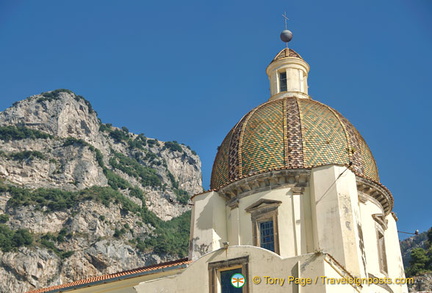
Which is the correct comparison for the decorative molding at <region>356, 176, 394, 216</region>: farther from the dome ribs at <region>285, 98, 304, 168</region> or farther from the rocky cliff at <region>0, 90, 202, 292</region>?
the rocky cliff at <region>0, 90, 202, 292</region>

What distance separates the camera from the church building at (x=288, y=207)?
21531mm

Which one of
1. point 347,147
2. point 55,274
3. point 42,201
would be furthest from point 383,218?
point 42,201

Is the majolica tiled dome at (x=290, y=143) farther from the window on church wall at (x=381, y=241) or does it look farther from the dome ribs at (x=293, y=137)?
the window on church wall at (x=381, y=241)

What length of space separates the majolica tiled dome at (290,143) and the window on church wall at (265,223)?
4.91 feet

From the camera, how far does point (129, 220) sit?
9525 cm

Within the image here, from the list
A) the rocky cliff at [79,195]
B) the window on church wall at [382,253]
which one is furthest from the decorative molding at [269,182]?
the rocky cliff at [79,195]

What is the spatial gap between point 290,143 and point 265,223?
3532 mm

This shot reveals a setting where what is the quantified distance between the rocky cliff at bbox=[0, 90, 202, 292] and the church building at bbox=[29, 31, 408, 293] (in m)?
53.4

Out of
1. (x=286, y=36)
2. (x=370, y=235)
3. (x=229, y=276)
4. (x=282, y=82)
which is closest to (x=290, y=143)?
(x=370, y=235)

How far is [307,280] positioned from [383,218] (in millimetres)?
9289

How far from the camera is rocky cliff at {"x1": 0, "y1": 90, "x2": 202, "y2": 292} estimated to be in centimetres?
7875

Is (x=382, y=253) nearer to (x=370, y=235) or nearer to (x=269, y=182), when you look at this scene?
(x=370, y=235)

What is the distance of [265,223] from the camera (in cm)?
2459

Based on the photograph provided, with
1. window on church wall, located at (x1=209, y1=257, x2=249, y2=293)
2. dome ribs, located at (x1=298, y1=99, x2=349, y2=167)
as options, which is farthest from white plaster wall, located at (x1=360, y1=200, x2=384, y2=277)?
window on church wall, located at (x1=209, y1=257, x2=249, y2=293)
